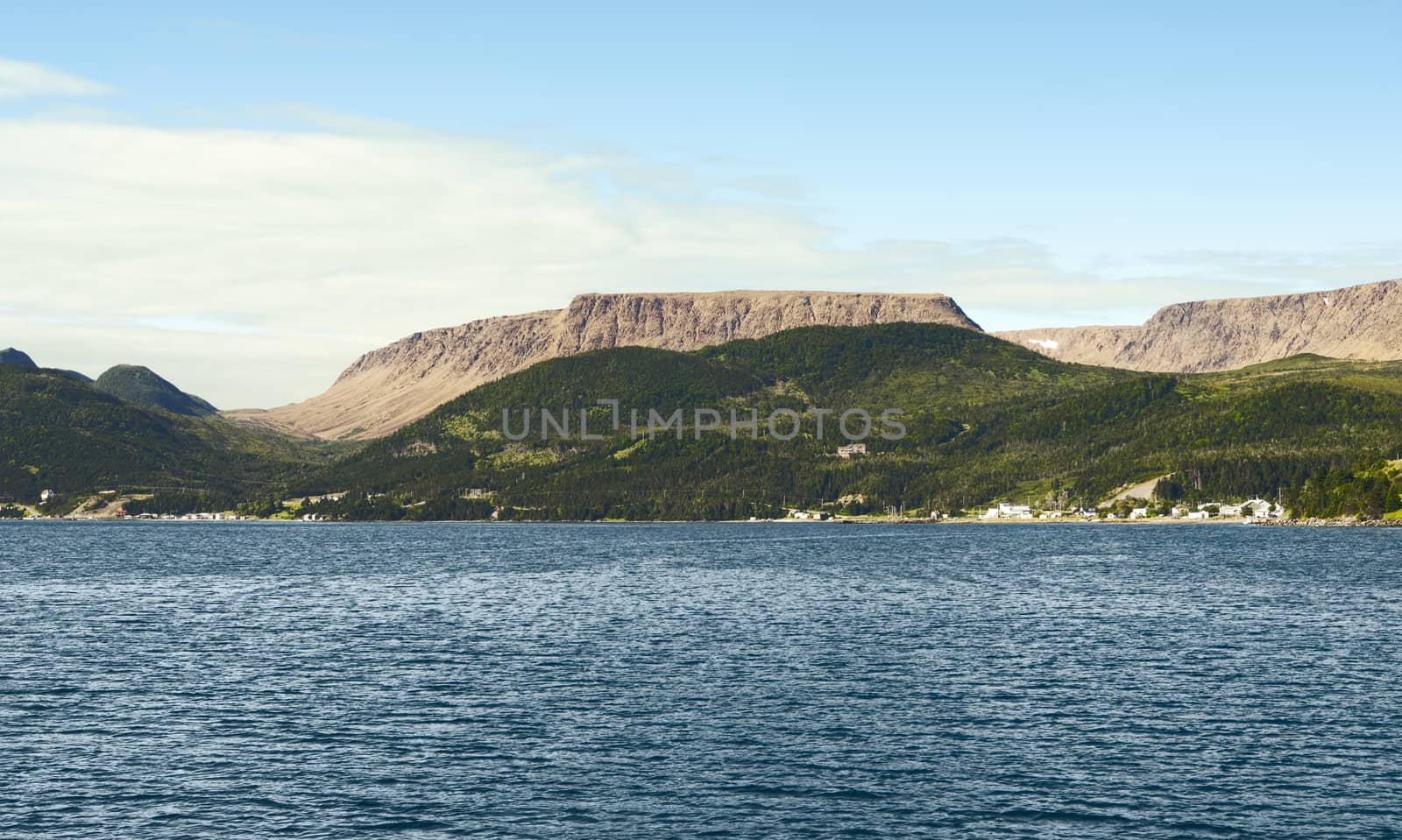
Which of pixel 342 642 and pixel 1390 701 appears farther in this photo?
pixel 342 642

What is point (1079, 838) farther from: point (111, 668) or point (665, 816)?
point (111, 668)

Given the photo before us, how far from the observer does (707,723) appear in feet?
268

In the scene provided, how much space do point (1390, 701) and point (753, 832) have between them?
55.3 metres

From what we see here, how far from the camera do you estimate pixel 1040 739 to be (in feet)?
251

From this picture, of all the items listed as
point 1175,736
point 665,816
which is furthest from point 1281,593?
point 665,816

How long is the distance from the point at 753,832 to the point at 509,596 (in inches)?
4554

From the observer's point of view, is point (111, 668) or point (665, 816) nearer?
point (665, 816)

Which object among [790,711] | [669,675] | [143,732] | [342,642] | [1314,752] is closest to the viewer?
[1314,752]

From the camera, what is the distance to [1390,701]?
87500mm

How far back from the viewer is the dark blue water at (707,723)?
199ft

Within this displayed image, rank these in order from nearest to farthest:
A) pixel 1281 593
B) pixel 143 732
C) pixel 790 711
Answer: pixel 143 732
pixel 790 711
pixel 1281 593

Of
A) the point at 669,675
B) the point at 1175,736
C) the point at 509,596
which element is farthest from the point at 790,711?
the point at 509,596

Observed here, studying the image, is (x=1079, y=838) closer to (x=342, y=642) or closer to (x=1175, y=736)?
(x=1175, y=736)

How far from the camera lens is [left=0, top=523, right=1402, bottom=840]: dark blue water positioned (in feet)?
199
